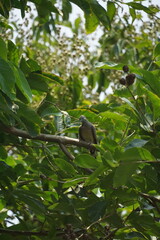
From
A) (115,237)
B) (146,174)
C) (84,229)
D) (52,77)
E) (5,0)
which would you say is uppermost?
(5,0)

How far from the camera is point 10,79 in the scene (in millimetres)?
2395

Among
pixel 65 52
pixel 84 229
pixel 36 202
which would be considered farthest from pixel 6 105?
pixel 65 52

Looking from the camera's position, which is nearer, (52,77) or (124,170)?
(124,170)

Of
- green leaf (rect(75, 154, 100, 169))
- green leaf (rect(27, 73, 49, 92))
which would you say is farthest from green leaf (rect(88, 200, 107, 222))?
green leaf (rect(27, 73, 49, 92))

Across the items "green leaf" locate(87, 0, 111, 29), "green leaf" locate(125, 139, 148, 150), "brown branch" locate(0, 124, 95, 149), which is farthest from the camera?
"green leaf" locate(87, 0, 111, 29)

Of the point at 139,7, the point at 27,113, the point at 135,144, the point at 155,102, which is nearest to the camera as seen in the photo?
the point at 135,144

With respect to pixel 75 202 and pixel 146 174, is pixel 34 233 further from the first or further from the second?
pixel 146 174

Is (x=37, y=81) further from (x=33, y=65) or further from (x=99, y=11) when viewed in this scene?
(x=99, y=11)

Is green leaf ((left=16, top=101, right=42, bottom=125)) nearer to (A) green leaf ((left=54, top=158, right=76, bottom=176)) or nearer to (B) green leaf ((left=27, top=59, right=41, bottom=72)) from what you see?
(A) green leaf ((left=54, top=158, right=76, bottom=176))

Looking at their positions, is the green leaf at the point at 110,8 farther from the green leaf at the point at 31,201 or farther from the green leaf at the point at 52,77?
the green leaf at the point at 31,201

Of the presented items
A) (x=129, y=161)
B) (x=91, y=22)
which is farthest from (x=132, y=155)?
(x=91, y=22)

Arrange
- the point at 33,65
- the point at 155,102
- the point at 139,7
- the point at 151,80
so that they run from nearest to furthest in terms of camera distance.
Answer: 1. the point at 155,102
2. the point at 151,80
3. the point at 33,65
4. the point at 139,7

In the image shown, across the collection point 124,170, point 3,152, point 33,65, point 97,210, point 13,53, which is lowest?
point 97,210

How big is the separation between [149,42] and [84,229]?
3467 millimetres
